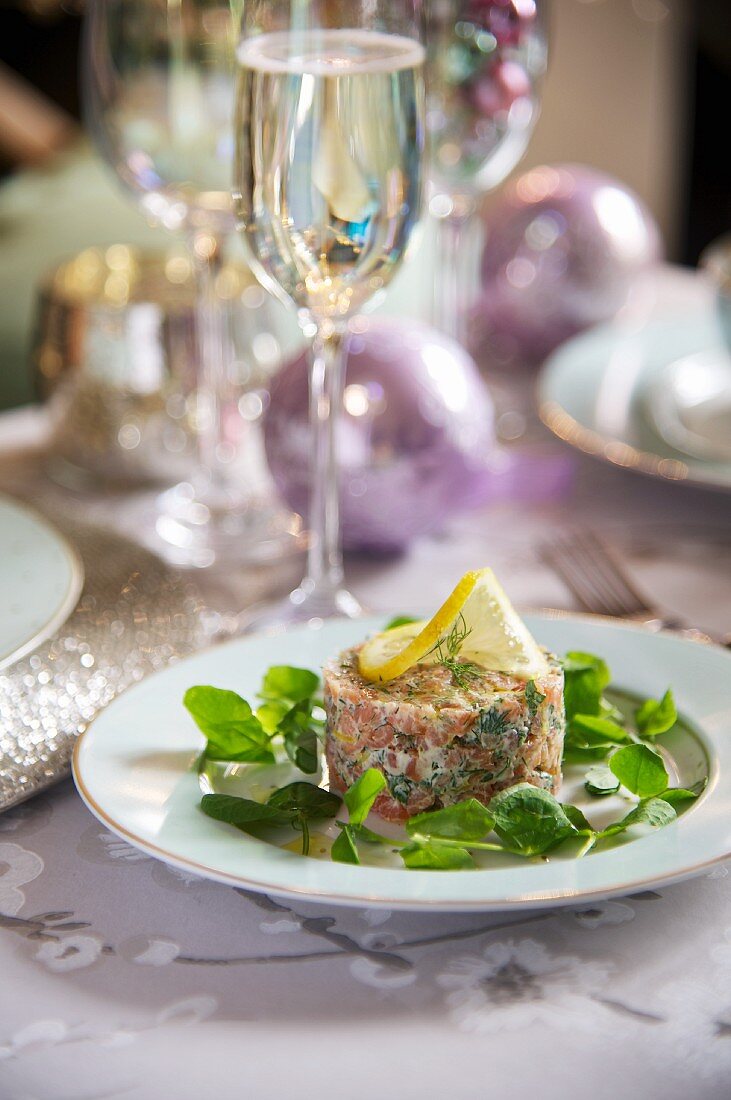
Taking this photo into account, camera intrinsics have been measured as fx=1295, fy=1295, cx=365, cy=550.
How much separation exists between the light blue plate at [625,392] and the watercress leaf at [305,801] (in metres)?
0.47

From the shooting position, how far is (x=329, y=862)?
1.63 feet

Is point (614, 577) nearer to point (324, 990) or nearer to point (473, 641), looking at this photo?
point (473, 641)

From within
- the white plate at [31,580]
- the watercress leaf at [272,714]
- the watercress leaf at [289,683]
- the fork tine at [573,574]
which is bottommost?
the fork tine at [573,574]

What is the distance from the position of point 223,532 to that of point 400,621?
0.33 metres

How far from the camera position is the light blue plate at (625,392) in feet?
3.17

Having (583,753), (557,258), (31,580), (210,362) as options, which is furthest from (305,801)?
(557,258)

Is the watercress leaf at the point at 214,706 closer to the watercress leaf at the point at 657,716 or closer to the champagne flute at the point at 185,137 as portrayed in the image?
the watercress leaf at the point at 657,716

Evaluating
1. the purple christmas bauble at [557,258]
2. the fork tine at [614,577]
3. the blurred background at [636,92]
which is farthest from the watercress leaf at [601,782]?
the blurred background at [636,92]

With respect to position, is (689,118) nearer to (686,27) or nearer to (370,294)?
(686,27)

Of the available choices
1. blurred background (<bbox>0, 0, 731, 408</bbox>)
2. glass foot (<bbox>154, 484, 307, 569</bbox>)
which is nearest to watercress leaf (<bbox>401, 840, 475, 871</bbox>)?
glass foot (<bbox>154, 484, 307, 569</bbox>)

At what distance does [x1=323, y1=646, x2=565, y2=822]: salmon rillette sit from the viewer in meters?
0.55

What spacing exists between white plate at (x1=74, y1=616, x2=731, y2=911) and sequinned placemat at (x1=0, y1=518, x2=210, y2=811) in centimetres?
4

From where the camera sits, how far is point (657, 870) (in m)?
0.48

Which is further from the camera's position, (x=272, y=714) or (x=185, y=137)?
(x=185, y=137)
